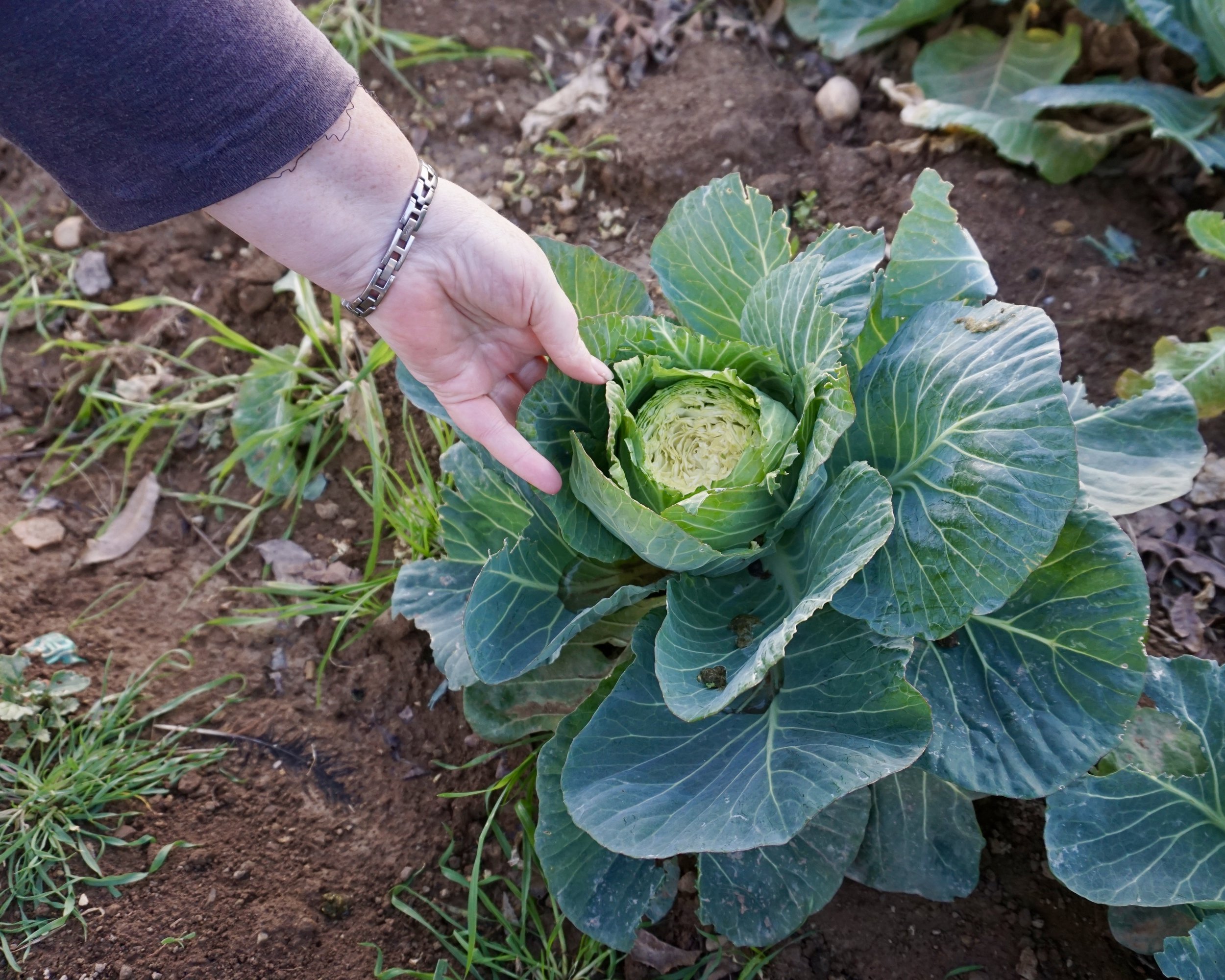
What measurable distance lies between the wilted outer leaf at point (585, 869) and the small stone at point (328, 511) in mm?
1421

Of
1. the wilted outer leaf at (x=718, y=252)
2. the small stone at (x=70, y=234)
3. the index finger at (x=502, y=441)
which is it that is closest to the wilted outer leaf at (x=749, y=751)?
the index finger at (x=502, y=441)

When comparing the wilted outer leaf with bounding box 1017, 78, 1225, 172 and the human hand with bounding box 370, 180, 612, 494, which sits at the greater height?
the human hand with bounding box 370, 180, 612, 494

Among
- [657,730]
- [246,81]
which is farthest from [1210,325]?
[246,81]

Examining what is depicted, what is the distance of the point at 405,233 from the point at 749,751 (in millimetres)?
1405

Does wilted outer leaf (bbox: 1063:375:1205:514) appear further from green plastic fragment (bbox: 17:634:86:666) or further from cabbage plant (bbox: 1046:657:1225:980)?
green plastic fragment (bbox: 17:634:86:666)

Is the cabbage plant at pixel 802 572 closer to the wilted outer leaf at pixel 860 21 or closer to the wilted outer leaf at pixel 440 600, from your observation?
the wilted outer leaf at pixel 440 600

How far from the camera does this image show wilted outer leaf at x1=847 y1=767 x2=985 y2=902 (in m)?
2.08

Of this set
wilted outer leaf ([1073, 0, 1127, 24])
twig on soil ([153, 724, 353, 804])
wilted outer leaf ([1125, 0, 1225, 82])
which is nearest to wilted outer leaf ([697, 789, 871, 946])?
twig on soil ([153, 724, 353, 804])

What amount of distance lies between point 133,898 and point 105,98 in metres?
1.97

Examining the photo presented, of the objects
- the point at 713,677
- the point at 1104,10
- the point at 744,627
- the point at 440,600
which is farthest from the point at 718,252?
the point at 1104,10

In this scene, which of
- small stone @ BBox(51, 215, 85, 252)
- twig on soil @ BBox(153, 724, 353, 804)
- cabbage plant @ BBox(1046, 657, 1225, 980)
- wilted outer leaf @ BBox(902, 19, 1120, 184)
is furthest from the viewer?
small stone @ BBox(51, 215, 85, 252)

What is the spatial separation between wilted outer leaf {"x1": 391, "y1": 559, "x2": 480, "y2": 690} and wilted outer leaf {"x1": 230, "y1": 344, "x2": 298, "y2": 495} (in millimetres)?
960

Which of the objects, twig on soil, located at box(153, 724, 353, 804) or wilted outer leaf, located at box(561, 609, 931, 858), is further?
twig on soil, located at box(153, 724, 353, 804)

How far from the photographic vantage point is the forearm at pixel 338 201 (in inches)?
74.0
